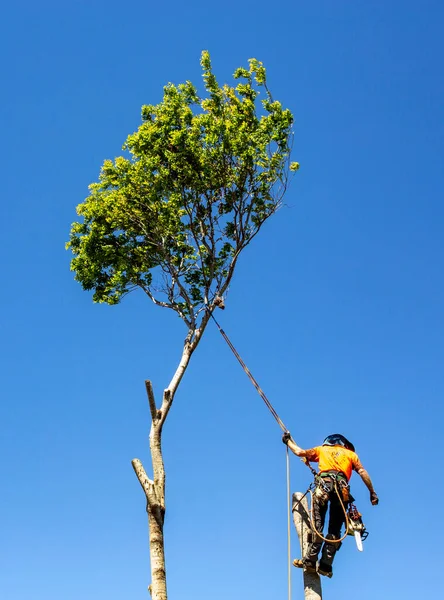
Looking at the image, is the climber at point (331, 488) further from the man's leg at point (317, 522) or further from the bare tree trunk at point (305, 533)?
the bare tree trunk at point (305, 533)

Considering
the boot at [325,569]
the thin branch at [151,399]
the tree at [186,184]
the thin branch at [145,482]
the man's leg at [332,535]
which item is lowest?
the boot at [325,569]

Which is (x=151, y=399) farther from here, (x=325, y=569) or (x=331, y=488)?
(x=325, y=569)

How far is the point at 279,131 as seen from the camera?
631 inches

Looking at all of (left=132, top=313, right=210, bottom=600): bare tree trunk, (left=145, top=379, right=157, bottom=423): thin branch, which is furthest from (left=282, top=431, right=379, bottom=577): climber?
(left=145, top=379, right=157, bottom=423): thin branch

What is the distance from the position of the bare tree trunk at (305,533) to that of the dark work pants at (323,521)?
0.79 feet

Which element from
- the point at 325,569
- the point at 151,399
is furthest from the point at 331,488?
the point at 151,399

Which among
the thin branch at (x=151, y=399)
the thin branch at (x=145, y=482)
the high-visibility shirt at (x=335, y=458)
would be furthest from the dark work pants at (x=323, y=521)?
the thin branch at (x=151, y=399)

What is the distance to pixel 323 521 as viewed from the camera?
400 inches

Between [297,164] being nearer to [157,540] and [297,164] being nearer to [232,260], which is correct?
[232,260]

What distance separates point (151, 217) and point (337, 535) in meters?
8.67

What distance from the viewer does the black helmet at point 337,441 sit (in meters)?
10.6

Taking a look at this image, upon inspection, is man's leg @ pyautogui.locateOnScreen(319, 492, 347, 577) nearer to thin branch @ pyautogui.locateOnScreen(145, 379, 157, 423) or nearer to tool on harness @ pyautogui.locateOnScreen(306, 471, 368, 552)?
tool on harness @ pyautogui.locateOnScreen(306, 471, 368, 552)

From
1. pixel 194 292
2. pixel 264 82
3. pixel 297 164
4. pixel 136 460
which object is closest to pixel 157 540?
pixel 136 460

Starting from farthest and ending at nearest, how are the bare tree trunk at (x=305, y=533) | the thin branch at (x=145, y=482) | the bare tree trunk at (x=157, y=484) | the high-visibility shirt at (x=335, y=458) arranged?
the thin branch at (x=145, y=482) → the bare tree trunk at (x=157, y=484) → the high-visibility shirt at (x=335, y=458) → the bare tree trunk at (x=305, y=533)
